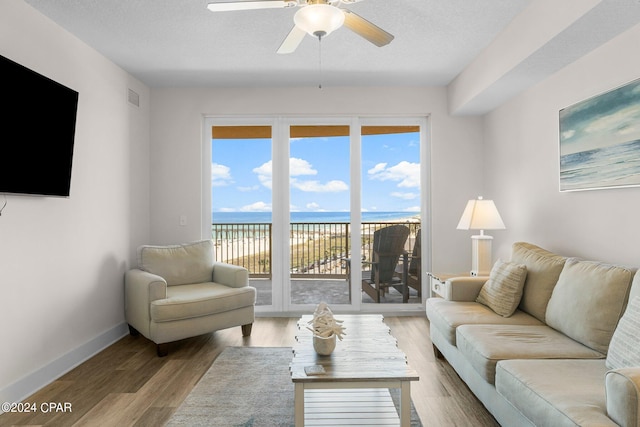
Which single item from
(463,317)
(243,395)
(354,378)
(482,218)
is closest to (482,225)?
(482,218)

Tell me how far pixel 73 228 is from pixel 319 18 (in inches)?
102

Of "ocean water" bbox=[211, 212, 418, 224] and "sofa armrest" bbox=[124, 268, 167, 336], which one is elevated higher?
"ocean water" bbox=[211, 212, 418, 224]

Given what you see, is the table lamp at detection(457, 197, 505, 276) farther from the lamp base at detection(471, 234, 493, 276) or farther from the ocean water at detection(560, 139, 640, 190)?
the ocean water at detection(560, 139, 640, 190)

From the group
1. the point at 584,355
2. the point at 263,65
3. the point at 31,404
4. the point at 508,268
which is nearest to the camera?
the point at 584,355

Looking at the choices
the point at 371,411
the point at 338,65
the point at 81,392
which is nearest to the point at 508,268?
the point at 371,411

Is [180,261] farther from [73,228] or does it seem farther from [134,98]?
[134,98]

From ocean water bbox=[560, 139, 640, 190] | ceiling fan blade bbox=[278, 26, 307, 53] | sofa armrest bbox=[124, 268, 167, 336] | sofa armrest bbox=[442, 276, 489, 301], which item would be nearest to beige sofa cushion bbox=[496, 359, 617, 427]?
ocean water bbox=[560, 139, 640, 190]

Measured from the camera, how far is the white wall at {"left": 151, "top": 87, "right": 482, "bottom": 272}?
4.83m

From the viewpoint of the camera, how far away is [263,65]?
409 cm

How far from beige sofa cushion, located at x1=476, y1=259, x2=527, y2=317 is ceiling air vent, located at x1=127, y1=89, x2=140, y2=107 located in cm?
385

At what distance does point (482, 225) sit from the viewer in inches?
→ 153

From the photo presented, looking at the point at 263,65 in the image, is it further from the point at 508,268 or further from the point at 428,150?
the point at 508,268

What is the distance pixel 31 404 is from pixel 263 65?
3262 millimetres

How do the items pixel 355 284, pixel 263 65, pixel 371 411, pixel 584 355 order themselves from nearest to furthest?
pixel 584 355, pixel 371 411, pixel 263 65, pixel 355 284
